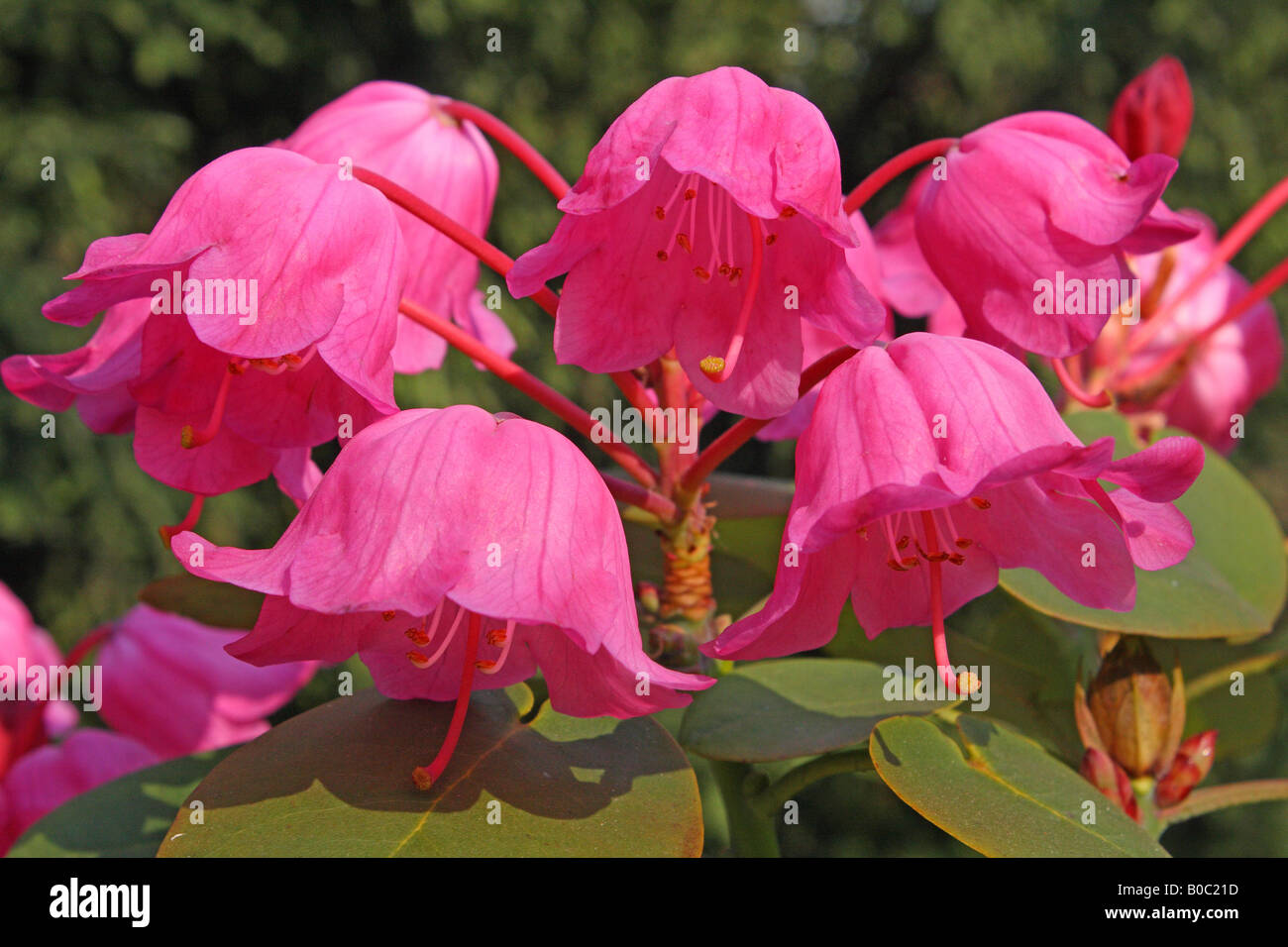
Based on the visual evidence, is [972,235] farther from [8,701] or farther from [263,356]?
[8,701]

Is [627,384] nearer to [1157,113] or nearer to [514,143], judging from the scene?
[514,143]

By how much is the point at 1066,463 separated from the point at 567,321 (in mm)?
198

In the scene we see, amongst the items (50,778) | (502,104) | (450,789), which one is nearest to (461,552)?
(450,789)

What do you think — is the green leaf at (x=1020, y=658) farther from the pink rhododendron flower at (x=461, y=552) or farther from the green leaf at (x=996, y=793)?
the pink rhododendron flower at (x=461, y=552)

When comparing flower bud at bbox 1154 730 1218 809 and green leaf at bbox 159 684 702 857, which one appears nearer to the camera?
green leaf at bbox 159 684 702 857

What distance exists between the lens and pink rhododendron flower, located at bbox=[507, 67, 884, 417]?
42 centimetres

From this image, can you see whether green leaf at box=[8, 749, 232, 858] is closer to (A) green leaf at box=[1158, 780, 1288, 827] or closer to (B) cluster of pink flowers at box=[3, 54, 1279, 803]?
(B) cluster of pink flowers at box=[3, 54, 1279, 803]

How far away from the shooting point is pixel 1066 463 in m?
0.37

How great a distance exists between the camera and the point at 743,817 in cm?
55

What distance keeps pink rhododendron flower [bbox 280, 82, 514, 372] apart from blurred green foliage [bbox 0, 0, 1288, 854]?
1539mm

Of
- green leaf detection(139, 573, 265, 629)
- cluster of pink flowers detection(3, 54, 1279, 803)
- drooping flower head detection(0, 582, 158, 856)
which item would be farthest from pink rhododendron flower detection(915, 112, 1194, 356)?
drooping flower head detection(0, 582, 158, 856)

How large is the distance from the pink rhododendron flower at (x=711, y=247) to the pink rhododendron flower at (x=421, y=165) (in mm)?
123

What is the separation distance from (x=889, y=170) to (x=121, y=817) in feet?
1.67
